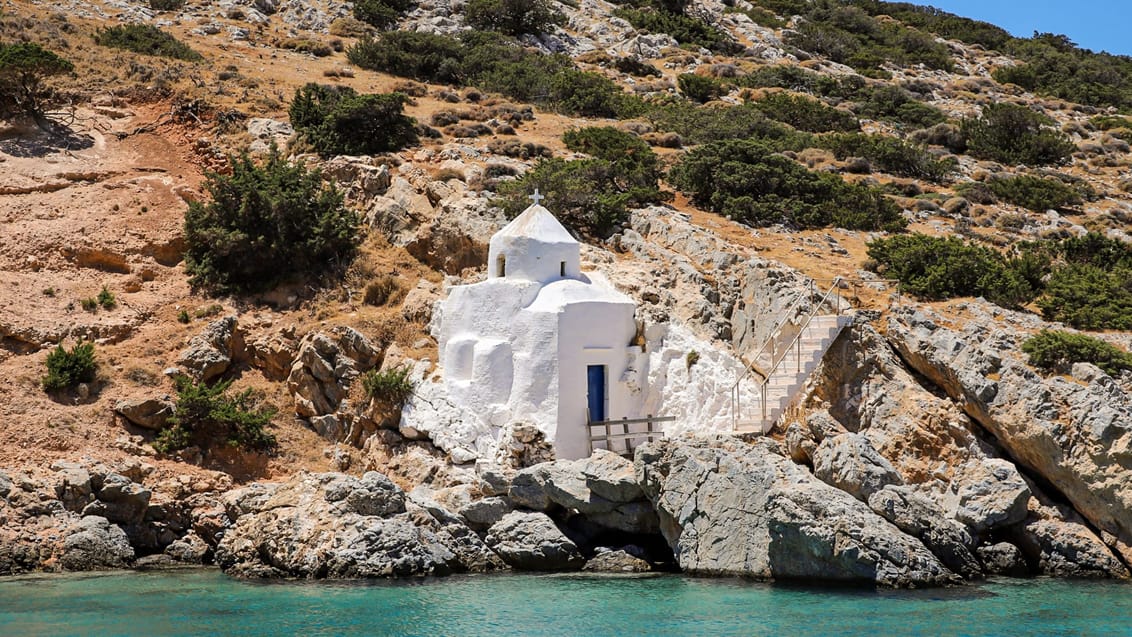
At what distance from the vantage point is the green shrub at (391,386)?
25359 millimetres

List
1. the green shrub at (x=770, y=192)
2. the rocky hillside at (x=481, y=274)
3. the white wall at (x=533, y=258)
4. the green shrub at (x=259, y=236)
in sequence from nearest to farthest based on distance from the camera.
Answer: the rocky hillside at (x=481, y=274)
the white wall at (x=533, y=258)
the green shrub at (x=259, y=236)
the green shrub at (x=770, y=192)

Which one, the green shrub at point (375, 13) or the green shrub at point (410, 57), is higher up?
the green shrub at point (375, 13)

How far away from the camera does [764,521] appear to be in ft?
63.2

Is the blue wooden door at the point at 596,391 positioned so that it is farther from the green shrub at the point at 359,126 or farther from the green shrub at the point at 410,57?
the green shrub at the point at 410,57

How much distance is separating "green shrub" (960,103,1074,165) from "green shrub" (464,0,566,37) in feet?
76.1

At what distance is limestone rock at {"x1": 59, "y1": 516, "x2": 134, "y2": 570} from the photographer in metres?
20.5

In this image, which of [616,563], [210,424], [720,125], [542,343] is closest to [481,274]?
[542,343]

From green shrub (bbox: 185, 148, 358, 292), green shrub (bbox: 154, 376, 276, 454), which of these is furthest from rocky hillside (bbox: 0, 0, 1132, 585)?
green shrub (bbox: 185, 148, 358, 292)

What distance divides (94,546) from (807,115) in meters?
37.1

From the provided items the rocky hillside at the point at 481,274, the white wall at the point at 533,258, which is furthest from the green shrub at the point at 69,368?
the white wall at the point at 533,258

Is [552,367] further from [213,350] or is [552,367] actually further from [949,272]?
[949,272]

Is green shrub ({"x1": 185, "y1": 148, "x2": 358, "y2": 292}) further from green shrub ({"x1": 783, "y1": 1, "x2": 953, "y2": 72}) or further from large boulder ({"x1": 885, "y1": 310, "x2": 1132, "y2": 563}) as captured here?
green shrub ({"x1": 783, "y1": 1, "x2": 953, "y2": 72})

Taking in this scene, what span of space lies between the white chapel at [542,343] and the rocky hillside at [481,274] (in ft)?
2.68

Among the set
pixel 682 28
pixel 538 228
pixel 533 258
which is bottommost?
pixel 533 258
